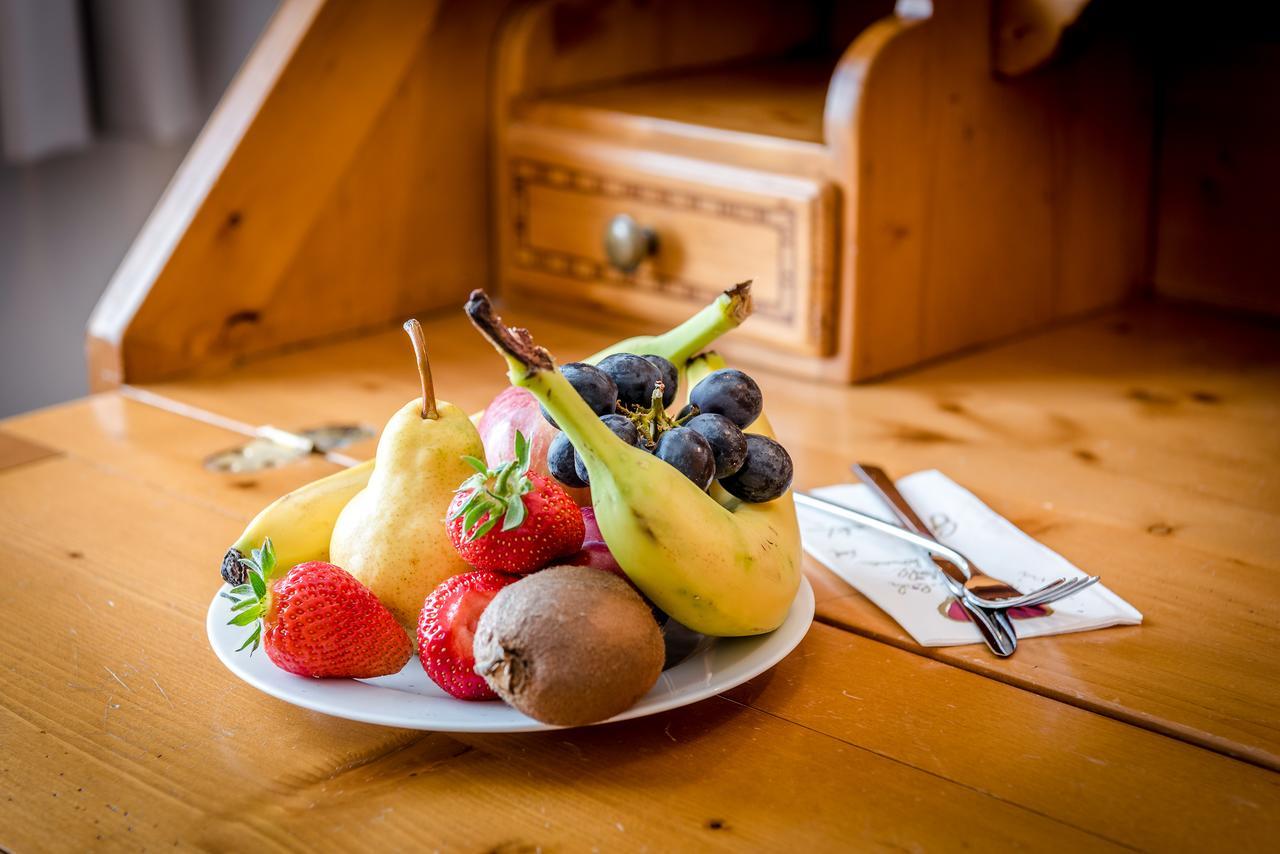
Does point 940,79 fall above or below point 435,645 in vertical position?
above

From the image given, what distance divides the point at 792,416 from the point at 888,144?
226 mm

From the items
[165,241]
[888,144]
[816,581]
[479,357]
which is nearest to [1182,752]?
[816,581]

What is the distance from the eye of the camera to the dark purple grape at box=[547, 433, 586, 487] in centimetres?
60

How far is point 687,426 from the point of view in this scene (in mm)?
614

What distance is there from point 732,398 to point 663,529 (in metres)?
0.10

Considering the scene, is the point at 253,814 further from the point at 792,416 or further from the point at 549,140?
the point at 549,140

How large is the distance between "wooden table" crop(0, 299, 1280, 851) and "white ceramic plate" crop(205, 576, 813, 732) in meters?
0.03

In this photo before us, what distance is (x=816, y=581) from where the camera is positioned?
2.51 feet

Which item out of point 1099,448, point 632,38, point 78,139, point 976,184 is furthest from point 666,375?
point 78,139

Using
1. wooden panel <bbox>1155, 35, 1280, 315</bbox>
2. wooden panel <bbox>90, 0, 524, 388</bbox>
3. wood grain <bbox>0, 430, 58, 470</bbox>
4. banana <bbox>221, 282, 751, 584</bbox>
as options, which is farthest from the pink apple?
wooden panel <bbox>1155, 35, 1280, 315</bbox>

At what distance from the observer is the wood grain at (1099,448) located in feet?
2.18

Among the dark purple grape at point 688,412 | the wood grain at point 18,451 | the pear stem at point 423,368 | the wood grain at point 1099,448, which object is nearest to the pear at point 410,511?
the pear stem at point 423,368

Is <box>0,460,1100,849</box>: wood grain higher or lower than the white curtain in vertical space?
lower

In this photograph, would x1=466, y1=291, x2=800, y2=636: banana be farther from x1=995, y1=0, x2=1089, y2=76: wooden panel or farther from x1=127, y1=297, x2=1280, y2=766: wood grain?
x1=995, y1=0, x2=1089, y2=76: wooden panel
